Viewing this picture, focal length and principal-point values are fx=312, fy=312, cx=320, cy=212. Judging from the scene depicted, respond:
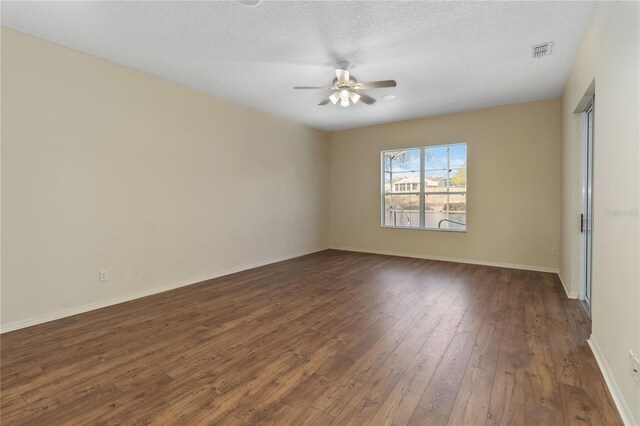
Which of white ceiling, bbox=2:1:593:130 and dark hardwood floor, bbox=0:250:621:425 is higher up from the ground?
white ceiling, bbox=2:1:593:130

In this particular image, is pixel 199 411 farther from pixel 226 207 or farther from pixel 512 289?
pixel 512 289

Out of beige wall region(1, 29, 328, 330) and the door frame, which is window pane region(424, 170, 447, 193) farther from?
beige wall region(1, 29, 328, 330)

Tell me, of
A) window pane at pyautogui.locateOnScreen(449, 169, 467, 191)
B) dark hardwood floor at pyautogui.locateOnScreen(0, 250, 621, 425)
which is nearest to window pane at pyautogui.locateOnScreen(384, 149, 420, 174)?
window pane at pyautogui.locateOnScreen(449, 169, 467, 191)

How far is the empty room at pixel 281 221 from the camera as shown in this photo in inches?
74.0

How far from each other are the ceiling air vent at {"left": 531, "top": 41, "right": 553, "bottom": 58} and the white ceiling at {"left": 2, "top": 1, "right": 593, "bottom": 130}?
0.06 m

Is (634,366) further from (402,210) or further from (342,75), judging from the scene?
(402,210)

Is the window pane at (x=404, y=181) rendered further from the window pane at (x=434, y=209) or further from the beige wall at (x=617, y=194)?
the beige wall at (x=617, y=194)

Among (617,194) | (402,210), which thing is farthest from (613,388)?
(402,210)

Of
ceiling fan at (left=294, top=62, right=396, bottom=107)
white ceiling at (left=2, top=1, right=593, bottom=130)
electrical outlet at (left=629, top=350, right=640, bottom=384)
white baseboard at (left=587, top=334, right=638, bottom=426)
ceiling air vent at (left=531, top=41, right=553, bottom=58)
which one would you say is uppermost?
white ceiling at (left=2, top=1, right=593, bottom=130)

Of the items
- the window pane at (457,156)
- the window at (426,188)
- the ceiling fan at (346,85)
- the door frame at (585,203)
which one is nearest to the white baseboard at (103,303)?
the ceiling fan at (346,85)

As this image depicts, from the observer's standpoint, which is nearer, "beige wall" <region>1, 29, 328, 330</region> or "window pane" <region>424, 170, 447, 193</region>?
"beige wall" <region>1, 29, 328, 330</region>

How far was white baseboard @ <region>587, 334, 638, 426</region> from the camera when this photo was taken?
1630 mm

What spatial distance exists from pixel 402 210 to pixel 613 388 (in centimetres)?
487

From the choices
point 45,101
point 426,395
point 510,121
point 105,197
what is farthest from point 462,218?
point 45,101
